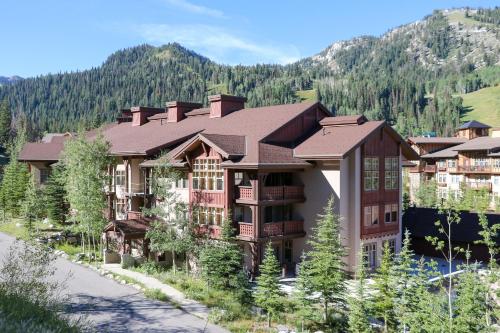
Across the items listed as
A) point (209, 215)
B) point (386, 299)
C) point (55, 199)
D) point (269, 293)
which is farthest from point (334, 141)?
point (55, 199)

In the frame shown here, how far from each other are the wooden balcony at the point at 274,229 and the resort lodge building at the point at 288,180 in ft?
0.18

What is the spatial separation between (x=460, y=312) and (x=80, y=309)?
15.1 m

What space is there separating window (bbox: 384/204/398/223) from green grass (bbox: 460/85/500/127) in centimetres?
12835

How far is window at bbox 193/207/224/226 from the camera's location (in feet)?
90.9

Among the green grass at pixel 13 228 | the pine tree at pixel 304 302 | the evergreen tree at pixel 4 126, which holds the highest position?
the evergreen tree at pixel 4 126

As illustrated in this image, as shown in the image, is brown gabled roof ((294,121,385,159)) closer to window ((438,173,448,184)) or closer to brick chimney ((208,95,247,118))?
brick chimney ((208,95,247,118))

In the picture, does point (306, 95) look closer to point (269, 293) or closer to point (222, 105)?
point (222, 105)

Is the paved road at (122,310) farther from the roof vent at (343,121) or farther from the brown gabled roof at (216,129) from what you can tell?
the roof vent at (343,121)

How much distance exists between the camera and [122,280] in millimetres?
25469

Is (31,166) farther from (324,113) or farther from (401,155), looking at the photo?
(401,155)

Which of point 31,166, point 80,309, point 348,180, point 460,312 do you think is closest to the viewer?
point 460,312

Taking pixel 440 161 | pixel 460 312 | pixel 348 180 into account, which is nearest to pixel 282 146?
pixel 348 180

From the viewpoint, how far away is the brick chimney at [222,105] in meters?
37.1

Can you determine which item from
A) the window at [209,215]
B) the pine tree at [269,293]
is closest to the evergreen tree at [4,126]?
the window at [209,215]
